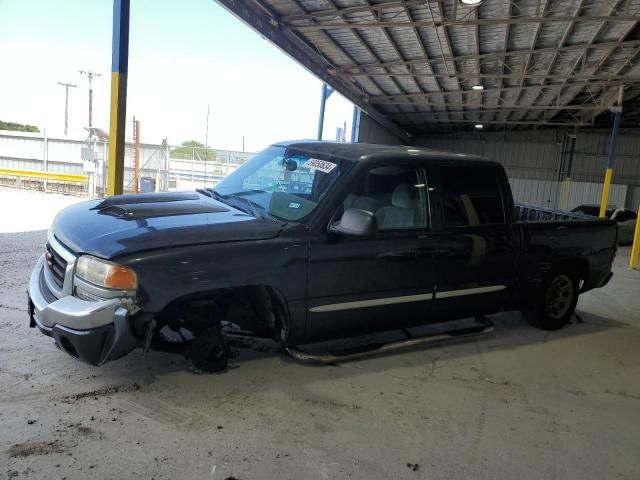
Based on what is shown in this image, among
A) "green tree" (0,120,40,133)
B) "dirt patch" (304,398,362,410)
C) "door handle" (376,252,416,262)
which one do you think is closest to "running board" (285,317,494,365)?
"dirt patch" (304,398,362,410)

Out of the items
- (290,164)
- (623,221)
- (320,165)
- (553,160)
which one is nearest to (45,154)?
(290,164)

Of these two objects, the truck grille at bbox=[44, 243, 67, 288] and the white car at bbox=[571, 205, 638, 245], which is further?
the white car at bbox=[571, 205, 638, 245]

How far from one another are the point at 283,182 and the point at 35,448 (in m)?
2.49

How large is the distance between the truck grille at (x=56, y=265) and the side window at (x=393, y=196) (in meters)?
2.09

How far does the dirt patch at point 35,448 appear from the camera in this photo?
8.73 ft

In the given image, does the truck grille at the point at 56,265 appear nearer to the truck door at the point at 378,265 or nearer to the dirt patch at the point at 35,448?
the dirt patch at the point at 35,448

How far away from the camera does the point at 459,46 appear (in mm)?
12305

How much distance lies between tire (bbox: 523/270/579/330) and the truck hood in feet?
11.0

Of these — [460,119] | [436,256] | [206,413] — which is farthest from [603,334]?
[460,119]

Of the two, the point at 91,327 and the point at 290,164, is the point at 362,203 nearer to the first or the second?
the point at 290,164

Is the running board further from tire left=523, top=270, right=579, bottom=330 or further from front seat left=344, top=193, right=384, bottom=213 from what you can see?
front seat left=344, top=193, right=384, bottom=213

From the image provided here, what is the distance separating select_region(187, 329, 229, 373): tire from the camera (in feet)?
11.9

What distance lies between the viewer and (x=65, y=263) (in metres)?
3.25

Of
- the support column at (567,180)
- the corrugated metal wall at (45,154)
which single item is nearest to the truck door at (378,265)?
the corrugated metal wall at (45,154)
